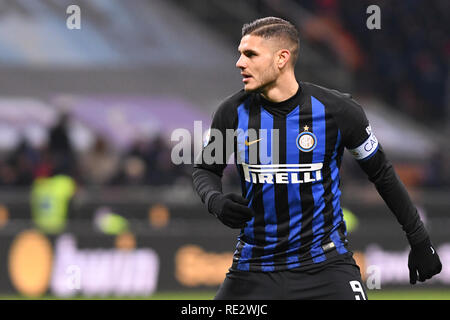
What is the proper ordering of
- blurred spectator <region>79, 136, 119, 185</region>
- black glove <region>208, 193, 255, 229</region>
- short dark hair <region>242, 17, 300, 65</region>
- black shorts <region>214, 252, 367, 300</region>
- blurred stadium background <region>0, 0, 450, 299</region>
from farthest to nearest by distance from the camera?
blurred spectator <region>79, 136, 119, 185</region> < blurred stadium background <region>0, 0, 450, 299</region> < short dark hair <region>242, 17, 300, 65</region> < black shorts <region>214, 252, 367, 300</region> < black glove <region>208, 193, 255, 229</region>

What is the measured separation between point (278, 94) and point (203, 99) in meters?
11.9

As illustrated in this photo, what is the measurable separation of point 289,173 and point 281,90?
454 millimetres

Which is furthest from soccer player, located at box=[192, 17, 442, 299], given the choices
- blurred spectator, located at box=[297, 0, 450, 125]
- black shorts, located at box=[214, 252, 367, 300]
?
blurred spectator, located at box=[297, 0, 450, 125]

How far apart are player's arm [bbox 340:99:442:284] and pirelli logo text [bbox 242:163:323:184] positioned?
0.77 ft

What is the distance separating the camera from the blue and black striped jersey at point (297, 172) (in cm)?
473

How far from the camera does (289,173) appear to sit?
4746 mm

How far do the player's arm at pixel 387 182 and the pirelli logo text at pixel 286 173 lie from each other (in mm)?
234

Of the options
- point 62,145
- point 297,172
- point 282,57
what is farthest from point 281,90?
point 62,145

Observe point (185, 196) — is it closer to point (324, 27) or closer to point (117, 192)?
point (117, 192)

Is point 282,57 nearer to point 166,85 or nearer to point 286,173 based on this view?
point 286,173

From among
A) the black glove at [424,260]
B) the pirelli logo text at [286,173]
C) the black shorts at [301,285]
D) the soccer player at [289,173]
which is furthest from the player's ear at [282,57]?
the black glove at [424,260]

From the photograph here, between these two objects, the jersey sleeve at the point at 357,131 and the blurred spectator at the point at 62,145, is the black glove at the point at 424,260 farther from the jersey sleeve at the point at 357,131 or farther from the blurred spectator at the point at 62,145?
the blurred spectator at the point at 62,145

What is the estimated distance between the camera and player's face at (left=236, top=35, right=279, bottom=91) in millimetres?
4734

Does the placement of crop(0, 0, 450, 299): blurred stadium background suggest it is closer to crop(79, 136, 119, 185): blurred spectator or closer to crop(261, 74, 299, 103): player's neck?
crop(79, 136, 119, 185): blurred spectator
